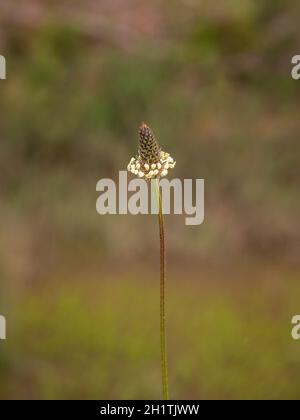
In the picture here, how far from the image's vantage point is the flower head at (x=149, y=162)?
1.66m

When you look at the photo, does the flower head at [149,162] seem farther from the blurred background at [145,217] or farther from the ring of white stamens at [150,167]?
the blurred background at [145,217]

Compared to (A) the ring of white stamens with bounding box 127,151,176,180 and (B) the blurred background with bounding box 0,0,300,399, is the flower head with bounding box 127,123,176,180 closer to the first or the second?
(A) the ring of white stamens with bounding box 127,151,176,180

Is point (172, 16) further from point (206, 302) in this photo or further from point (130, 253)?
point (206, 302)

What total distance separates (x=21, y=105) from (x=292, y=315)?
3470 mm

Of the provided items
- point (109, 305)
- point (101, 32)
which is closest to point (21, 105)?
point (101, 32)

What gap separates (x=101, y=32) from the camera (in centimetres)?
752

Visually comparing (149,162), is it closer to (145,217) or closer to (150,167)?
(150,167)

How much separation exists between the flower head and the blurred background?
2.78m

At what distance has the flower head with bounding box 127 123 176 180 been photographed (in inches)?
65.4

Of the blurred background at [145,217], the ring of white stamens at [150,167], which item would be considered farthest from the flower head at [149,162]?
the blurred background at [145,217]

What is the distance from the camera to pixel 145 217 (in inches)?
217

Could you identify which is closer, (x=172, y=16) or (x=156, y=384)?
(x=156, y=384)

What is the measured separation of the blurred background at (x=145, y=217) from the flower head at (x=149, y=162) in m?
2.78

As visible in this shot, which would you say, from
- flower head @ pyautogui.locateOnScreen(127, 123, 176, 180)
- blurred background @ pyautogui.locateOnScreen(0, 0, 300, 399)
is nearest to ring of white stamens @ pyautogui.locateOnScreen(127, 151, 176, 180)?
flower head @ pyautogui.locateOnScreen(127, 123, 176, 180)
